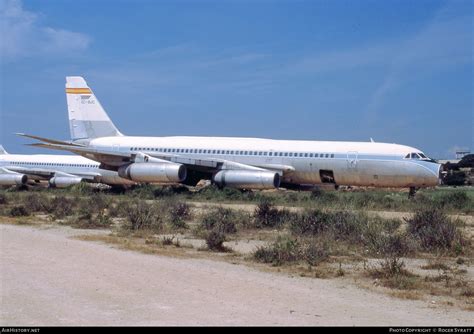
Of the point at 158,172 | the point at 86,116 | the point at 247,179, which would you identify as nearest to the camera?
the point at 247,179

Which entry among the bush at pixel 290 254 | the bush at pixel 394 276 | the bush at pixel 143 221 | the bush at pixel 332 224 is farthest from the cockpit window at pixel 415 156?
the bush at pixel 394 276

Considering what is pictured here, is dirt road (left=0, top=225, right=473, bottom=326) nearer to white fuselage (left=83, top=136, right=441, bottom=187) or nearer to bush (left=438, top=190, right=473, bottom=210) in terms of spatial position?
bush (left=438, top=190, right=473, bottom=210)

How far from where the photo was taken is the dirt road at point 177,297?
680 centimetres

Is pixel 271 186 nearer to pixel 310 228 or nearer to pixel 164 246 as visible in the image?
pixel 310 228

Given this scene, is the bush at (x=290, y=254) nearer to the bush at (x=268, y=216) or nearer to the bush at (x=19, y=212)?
the bush at (x=268, y=216)

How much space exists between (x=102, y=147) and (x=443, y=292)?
28775 millimetres

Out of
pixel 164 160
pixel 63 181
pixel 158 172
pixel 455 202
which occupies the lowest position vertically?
pixel 63 181

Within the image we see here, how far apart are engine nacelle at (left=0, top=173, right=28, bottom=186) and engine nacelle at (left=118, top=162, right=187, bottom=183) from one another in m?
16.8

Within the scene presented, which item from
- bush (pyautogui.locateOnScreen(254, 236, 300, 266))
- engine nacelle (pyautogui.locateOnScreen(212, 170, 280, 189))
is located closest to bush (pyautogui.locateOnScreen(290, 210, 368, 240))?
bush (pyautogui.locateOnScreen(254, 236, 300, 266))

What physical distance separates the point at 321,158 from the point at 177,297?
21.3 m

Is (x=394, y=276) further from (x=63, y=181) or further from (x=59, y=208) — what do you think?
(x=63, y=181)

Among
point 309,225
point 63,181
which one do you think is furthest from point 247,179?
point 63,181

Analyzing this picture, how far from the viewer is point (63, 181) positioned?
42312mm

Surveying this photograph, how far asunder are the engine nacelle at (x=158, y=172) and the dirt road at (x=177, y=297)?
1834cm
